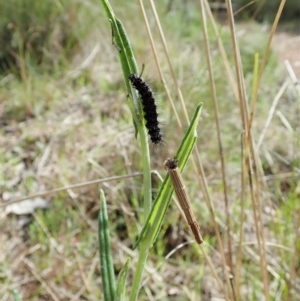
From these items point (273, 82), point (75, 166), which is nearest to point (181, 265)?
point (75, 166)

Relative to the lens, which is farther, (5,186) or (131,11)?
(131,11)

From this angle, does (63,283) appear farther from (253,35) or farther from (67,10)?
(253,35)

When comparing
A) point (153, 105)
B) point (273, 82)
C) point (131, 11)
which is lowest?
point (273, 82)

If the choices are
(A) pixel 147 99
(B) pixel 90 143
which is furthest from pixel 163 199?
(B) pixel 90 143

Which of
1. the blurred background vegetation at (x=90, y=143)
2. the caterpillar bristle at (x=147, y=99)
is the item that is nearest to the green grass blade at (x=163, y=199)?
the caterpillar bristle at (x=147, y=99)

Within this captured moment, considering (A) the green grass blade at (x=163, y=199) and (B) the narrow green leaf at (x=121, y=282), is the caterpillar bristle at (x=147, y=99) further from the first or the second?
(B) the narrow green leaf at (x=121, y=282)

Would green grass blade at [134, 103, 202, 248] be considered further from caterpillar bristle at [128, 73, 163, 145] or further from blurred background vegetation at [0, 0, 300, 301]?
blurred background vegetation at [0, 0, 300, 301]

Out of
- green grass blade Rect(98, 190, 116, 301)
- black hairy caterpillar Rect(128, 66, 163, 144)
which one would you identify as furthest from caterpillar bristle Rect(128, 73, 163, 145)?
green grass blade Rect(98, 190, 116, 301)

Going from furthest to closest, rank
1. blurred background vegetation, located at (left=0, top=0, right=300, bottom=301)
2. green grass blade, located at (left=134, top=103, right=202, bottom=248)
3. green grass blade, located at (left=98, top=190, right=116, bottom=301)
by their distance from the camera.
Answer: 1. blurred background vegetation, located at (left=0, top=0, right=300, bottom=301)
2. green grass blade, located at (left=98, top=190, right=116, bottom=301)
3. green grass blade, located at (left=134, top=103, right=202, bottom=248)
